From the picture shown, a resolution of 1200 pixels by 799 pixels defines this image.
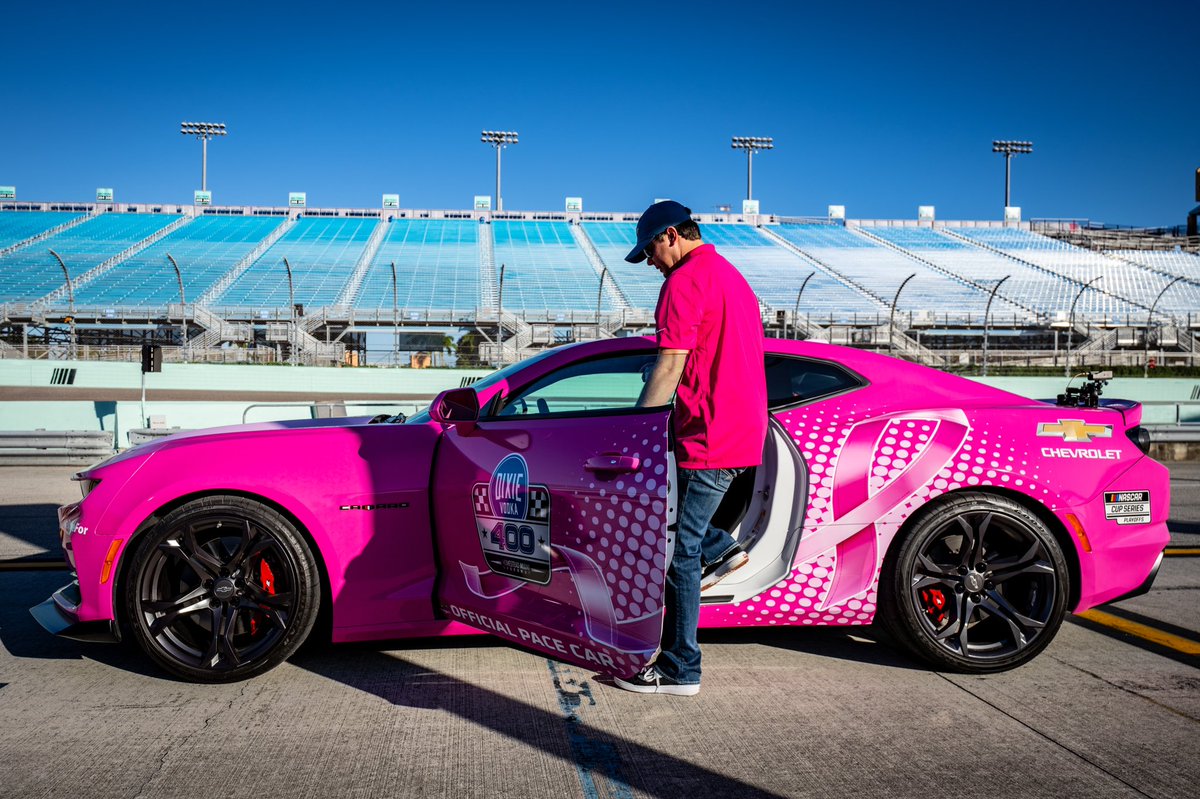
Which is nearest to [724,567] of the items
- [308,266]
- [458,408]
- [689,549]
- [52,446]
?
[689,549]

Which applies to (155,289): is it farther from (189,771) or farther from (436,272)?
(189,771)

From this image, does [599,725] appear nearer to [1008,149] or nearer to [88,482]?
[88,482]

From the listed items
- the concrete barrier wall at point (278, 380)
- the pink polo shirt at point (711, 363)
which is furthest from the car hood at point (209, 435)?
the concrete barrier wall at point (278, 380)

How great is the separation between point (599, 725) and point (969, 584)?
5.53ft

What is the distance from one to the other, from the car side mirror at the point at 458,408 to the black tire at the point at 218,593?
759 millimetres

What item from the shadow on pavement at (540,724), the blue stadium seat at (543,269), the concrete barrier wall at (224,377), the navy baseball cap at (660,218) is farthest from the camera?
the blue stadium seat at (543,269)

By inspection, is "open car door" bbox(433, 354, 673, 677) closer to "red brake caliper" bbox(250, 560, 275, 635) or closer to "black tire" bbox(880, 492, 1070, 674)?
"red brake caliper" bbox(250, 560, 275, 635)

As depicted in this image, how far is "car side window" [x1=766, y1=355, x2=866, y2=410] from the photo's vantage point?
155 inches

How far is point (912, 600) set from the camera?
377cm

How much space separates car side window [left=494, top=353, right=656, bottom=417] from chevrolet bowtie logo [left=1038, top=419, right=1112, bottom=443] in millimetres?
1743

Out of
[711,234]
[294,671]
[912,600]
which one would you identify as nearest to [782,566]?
[912,600]

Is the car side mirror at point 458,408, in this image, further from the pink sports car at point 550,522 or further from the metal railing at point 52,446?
the metal railing at point 52,446

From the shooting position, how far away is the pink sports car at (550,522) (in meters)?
3.58

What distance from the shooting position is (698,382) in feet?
10.8
